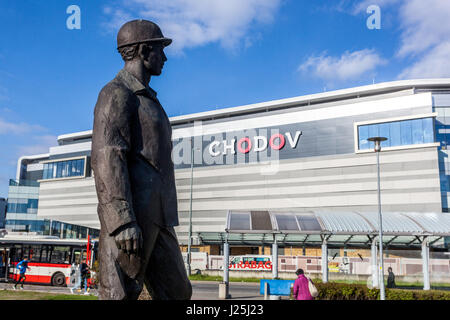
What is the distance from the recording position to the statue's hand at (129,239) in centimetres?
287

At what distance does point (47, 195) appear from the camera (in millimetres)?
65250

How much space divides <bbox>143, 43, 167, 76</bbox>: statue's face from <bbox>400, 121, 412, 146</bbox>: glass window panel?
42.6 meters

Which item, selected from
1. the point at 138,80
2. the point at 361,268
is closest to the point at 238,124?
the point at 361,268

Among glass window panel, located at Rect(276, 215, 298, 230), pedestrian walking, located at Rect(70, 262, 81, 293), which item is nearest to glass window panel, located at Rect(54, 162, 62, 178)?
pedestrian walking, located at Rect(70, 262, 81, 293)

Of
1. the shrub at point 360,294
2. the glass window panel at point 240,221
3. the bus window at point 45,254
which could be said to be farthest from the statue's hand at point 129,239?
the bus window at point 45,254

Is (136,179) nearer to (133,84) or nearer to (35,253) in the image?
(133,84)

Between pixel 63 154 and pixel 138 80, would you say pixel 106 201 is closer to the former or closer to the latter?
pixel 138 80

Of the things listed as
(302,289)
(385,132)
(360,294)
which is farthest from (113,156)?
(385,132)

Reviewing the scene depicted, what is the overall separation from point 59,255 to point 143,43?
67.2ft

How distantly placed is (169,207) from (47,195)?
68.4 m

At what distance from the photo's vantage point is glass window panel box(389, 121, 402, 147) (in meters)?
42.0

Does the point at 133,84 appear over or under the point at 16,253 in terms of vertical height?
over

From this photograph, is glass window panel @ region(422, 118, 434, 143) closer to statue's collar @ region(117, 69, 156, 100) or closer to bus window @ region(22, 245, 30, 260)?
bus window @ region(22, 245, 30, 260)

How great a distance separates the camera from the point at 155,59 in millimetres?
3482
